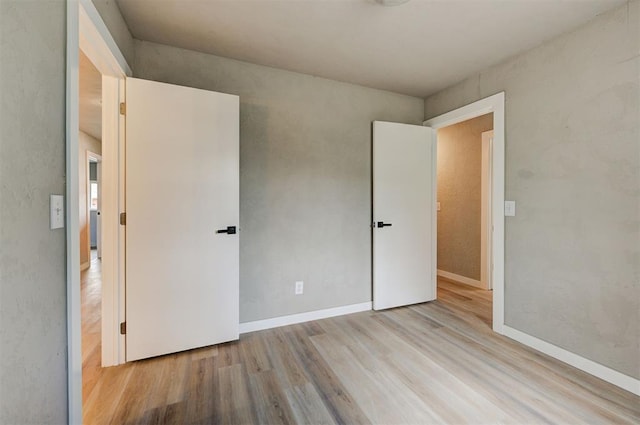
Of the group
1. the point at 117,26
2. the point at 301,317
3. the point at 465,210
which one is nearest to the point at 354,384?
the point at 301,317

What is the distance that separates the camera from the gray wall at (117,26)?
150 cm

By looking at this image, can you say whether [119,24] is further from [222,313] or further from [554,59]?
[554,59]

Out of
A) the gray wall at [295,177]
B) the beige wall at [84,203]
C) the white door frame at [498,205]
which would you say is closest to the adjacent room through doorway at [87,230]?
the beige wall at [84,203]

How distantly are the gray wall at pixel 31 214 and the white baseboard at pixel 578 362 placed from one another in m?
2.96

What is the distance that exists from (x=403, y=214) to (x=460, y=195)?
62.7 inches

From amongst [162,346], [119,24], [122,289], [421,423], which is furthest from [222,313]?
[119,24]

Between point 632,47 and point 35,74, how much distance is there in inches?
119

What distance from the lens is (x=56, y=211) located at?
103cm

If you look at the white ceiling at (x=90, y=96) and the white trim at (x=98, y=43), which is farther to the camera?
the white ceiling at (x=90, y=96)

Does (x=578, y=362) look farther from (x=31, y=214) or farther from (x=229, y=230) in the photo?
(x=31, y=214)

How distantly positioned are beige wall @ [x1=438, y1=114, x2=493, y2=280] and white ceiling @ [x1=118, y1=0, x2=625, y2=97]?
1.55 m

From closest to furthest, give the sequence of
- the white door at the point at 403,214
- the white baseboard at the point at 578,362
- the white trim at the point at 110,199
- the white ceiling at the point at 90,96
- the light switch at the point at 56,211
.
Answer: the light switch at the point at 56,211 → the white baseboard at the point at 578,362 → the white trim at the point at 110,199 → the white ceiling at the point at 90,96 → the white door at the point at 403,214

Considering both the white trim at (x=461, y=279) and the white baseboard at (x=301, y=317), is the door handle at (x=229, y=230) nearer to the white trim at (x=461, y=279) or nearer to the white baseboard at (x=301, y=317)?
the white baseboard at (x=301, y=317)

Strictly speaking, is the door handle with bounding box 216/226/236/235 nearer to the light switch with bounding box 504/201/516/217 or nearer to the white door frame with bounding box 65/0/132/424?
the white door frame with bounding box 65/0/132/424
